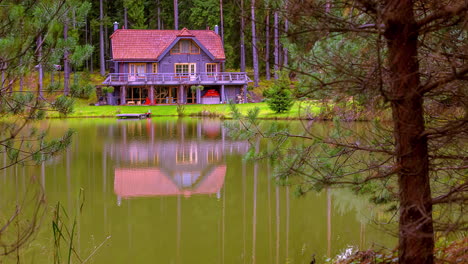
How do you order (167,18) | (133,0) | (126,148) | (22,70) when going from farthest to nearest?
(167,18), (133,0), (126,148), (22,70)

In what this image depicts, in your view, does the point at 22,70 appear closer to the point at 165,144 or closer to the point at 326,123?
the point at 326,123

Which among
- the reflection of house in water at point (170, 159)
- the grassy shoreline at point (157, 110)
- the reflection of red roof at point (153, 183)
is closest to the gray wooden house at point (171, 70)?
the grassy shoreline at point (157, 110)

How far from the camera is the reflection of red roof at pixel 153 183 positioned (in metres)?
11.1

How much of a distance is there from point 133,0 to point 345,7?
38574 millimetres

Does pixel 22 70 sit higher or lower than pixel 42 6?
lower

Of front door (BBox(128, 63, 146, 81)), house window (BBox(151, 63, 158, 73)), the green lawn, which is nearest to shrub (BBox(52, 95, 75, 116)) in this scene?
the green lawn

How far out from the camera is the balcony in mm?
35312

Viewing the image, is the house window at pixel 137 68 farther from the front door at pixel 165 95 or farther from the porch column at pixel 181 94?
the porch column at pixel 181 94

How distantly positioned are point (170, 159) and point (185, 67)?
73.6 ft

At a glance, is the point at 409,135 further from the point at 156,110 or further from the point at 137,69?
the point at 137,69

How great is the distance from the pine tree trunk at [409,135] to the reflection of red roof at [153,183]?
7.55 meters

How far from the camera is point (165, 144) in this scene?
62.0ft

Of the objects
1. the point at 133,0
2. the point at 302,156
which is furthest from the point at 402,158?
the point at 133,0

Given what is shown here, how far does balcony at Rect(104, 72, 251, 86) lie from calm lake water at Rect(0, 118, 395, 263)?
19337mm
